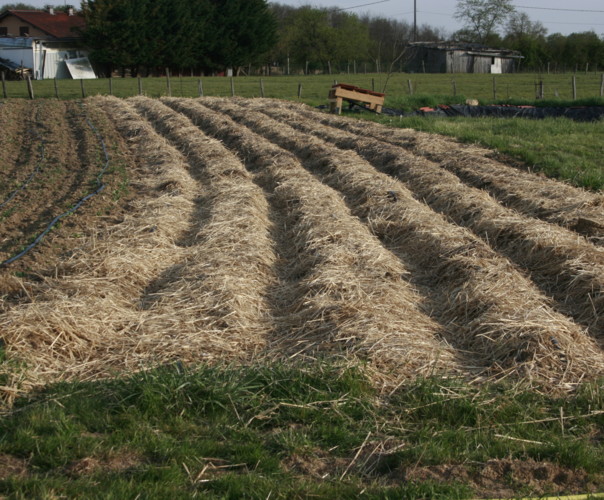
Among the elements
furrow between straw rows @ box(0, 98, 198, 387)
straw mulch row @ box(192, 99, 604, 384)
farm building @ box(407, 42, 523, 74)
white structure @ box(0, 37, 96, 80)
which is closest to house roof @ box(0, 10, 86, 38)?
white structure @ box(0, 37, 96, 80)

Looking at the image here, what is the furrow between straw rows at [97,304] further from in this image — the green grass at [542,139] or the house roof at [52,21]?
the house roof at [52,21]

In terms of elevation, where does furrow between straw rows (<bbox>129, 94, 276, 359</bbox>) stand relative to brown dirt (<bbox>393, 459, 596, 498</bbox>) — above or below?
above

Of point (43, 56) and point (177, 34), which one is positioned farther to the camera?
point (43, 56)

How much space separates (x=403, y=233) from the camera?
8164mm

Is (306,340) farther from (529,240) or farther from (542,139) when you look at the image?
(542,139)

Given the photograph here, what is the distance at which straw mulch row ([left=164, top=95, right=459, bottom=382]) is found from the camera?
4836mm

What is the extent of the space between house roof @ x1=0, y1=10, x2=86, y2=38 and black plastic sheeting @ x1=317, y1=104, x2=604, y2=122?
41.1 metres

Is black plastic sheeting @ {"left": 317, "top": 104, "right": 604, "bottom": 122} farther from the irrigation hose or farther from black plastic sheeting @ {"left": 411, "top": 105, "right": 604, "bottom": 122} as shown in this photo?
the irrigation hose

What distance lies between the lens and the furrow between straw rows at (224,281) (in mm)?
5195

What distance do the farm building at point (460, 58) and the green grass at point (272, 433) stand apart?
6531cm

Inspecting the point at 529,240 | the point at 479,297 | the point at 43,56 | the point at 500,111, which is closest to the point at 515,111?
the point at 500,111

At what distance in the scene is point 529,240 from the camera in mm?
7328

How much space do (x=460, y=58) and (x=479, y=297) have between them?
214 feet

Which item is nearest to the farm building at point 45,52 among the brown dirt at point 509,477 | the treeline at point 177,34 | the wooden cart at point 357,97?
the treeline at point 177,34
